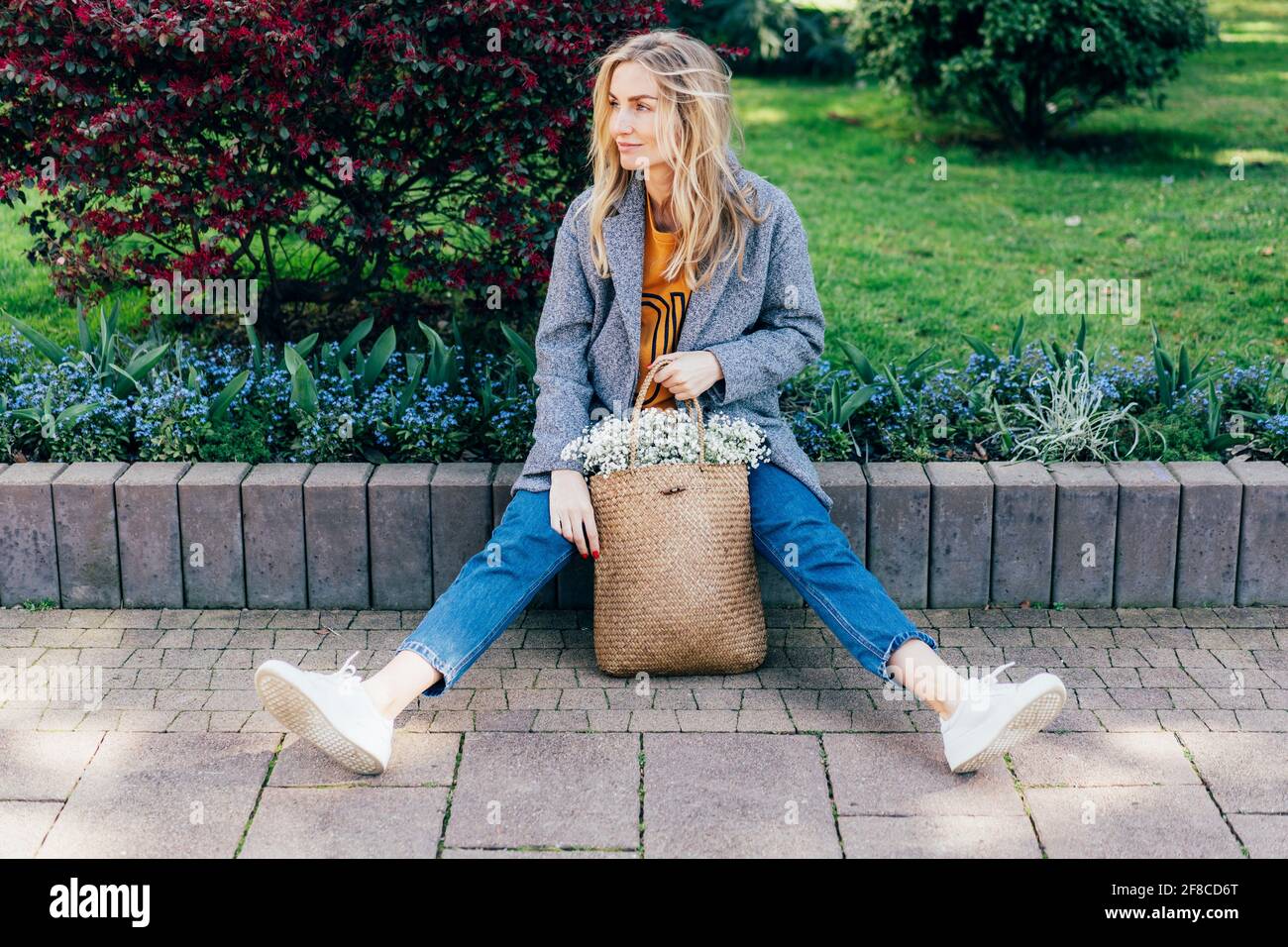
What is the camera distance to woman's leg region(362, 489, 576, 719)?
10.2 ft

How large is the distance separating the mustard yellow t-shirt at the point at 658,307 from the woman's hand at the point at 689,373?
13cm

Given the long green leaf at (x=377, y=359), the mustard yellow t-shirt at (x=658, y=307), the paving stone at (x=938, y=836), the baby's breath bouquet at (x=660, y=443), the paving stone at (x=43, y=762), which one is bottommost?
the paving stone at (x=938, y=836)

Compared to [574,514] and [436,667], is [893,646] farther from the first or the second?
[436,667]

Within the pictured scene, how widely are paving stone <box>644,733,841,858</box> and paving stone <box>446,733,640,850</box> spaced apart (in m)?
0.05

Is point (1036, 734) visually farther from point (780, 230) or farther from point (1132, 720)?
point (780, 230)

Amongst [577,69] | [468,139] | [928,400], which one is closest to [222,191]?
[468,139]

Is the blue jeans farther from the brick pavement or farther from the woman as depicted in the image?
the brick pavement

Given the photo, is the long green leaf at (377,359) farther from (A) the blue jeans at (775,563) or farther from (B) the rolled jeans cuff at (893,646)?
(B) the rolled jeans cuff at (893,646)

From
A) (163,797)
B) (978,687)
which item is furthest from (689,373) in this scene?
(163,797)

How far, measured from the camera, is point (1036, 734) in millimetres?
3213

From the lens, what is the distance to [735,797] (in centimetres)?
296

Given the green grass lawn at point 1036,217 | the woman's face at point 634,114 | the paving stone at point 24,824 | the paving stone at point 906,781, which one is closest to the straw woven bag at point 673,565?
the paving stone at point 906,781

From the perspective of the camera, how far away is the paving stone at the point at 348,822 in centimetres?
278

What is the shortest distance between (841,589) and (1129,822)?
0.82 m
